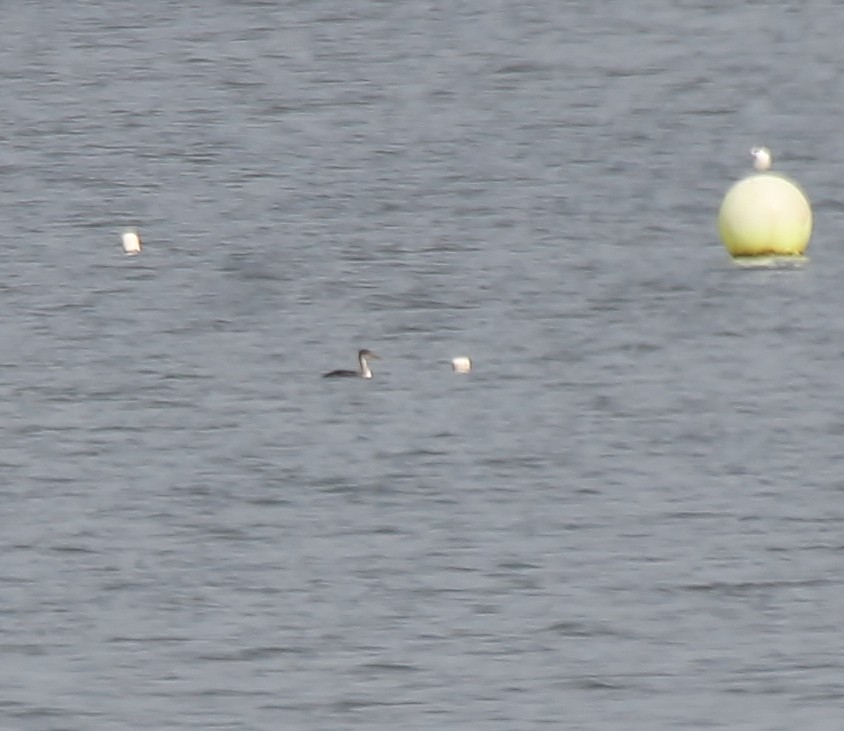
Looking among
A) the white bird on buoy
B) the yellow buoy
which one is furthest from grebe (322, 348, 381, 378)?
the white bird on buoy

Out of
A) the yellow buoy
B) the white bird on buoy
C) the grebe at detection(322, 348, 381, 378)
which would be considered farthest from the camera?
the white bird on buoy

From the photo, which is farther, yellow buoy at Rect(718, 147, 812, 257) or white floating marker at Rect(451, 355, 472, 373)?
yellow buoy at Rect(718, 147, 812, 257)

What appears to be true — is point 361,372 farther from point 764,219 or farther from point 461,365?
point 764,219

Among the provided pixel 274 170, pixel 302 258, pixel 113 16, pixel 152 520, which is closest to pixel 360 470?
pixel 152 520

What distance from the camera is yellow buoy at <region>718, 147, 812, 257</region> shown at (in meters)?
22.6

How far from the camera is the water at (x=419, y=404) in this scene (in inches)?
510

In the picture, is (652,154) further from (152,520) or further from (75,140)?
(152,520)

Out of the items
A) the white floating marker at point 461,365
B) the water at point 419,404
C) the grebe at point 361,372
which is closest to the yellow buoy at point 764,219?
the water at point 419,404

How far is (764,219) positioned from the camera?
22641 millimetres

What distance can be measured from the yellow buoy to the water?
1.34 feet

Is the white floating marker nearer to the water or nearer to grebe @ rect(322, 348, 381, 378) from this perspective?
the water

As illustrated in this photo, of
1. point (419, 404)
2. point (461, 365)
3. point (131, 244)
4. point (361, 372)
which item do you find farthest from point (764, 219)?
point (419, 404)

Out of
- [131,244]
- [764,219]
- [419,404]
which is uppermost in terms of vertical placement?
[131,244]

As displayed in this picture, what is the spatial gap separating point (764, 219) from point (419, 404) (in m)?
5.15
